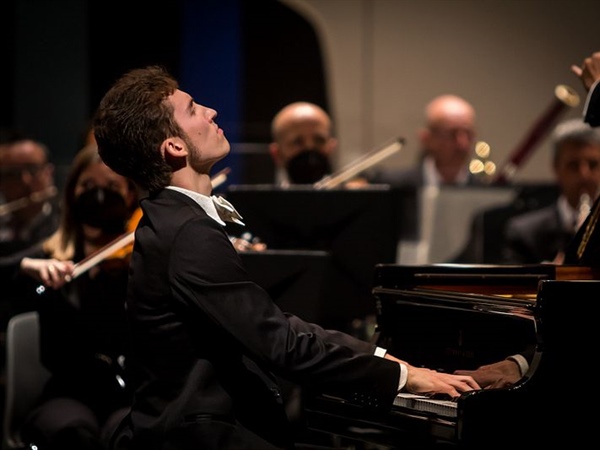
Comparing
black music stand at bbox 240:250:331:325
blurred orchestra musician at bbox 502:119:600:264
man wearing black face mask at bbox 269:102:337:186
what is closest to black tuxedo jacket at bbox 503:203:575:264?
blurred orchestra musician at bbox 502:119:600:264

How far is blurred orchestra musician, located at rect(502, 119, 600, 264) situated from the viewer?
4207 mm

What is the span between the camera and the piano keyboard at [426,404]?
6.43ft

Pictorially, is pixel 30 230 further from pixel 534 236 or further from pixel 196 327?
pixel 196 327

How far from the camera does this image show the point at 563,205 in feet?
14.0

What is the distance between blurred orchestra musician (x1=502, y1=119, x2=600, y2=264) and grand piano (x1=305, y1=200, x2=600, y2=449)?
6.17 ft

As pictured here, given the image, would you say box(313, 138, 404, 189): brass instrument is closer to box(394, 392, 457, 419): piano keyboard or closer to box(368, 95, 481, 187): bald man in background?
box(368, 95, 481, 187): bald man in background

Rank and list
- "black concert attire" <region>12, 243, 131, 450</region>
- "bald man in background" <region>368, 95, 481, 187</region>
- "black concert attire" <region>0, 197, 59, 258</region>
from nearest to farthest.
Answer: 1. "black concert attire" <region>12, 243, 131, 450</region>
2. "black concert attire" <region>0, 197, 59, 258</region>
3. "bald man in background" <region>368, 95, 481, 187</region>

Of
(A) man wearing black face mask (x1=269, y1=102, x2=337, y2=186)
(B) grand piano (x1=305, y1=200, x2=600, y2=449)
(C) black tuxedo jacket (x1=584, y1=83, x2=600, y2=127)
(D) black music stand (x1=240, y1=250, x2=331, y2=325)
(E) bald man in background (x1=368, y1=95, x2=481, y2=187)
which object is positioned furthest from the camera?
(E) bald man in background (x1=368, y1=95, x2=481, y2=187)

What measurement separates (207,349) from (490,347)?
0.62 meters

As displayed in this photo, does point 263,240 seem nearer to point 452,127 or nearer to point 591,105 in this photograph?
point 591,105

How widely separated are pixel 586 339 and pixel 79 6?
419cm

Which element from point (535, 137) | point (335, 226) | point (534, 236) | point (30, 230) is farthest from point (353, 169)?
point (535, 137)

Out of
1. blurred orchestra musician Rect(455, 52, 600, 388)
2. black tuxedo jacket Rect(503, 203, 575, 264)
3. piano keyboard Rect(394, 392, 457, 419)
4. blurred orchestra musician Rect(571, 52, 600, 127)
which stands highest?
blurred orchestra musician Rect(571, 52, 600, 127)

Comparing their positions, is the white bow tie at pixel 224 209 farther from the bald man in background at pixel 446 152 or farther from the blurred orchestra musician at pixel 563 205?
the bald man in background at pixel 446 152
